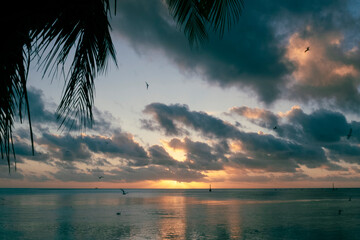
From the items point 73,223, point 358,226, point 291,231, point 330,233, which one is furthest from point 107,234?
point 358,226

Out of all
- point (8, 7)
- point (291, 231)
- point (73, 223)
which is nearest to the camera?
point (8, 7)

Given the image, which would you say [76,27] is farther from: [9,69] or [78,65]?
[9,69]

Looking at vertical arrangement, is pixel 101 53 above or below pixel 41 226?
above

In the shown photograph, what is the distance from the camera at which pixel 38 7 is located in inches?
107

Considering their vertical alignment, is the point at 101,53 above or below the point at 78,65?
above

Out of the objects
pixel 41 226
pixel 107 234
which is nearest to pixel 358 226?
pixel 107 234

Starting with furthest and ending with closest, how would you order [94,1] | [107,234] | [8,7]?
[107,234] < [94,1] < [8,7]

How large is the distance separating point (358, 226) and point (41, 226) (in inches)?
1511

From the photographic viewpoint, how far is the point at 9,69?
8.86 ft

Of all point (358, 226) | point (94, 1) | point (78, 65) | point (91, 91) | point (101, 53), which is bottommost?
point (358, 226)

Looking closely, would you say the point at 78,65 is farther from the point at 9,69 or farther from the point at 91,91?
the point at 9,69

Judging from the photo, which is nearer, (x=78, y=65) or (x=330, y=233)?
(x=78, y=65)

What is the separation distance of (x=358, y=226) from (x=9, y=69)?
1790 inches

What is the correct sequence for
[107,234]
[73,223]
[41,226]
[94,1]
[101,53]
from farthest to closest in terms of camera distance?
1. [73,223]
2. [41,226]
3. [107,234]
4. [101,53]
5. [94,1]
